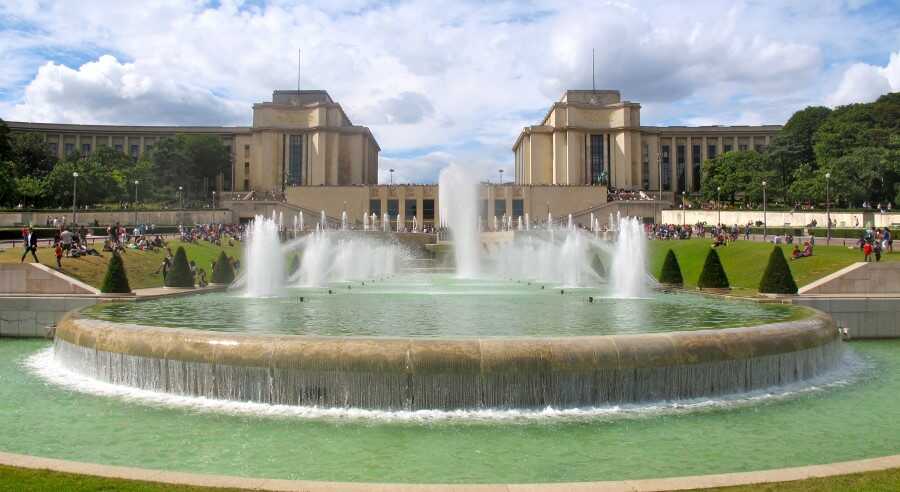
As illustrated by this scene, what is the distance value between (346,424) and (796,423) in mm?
6537

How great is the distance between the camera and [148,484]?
643cm

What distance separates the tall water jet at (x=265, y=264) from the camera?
2653cm

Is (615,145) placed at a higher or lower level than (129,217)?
higher

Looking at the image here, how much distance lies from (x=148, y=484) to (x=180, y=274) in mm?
23298

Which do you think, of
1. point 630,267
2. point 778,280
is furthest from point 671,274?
point 778,280

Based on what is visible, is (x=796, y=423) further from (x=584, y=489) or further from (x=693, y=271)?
(x=693, y=271)

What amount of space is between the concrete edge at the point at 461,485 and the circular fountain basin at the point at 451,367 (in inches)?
156

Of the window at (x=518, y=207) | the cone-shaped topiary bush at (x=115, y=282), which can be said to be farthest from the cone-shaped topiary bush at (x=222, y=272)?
the window at (x=518, y=207)

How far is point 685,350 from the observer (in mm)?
11289

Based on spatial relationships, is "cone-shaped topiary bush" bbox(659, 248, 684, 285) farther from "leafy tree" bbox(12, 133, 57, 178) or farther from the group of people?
"leafy tree" bbox(12, 133, 57, 178)

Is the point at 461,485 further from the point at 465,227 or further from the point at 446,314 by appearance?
the point at 465,227

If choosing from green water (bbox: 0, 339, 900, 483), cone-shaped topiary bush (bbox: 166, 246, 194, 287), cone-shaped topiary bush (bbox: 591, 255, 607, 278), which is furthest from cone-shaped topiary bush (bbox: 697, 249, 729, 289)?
cone-shaped topiary bush (bbox: 166, 246, 194, 287)

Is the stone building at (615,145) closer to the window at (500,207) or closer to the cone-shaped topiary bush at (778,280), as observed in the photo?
the window at (500,207)

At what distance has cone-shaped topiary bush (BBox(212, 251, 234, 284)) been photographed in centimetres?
3028
